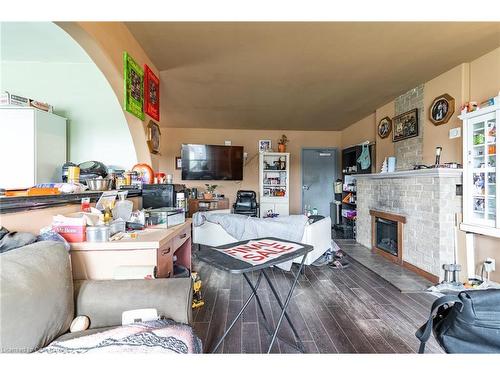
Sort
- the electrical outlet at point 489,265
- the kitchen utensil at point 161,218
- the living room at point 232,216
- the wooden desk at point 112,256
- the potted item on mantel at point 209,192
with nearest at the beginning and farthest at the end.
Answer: the living room at point 232,216 < the wooden desk at point 112,256 < the kitchen utensil at point 161,218 < the electrical outlet at point 489,265 < the potted item on mantel at point 209,192

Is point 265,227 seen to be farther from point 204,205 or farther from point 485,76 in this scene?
point 485,76

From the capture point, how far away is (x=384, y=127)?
4.30 metres

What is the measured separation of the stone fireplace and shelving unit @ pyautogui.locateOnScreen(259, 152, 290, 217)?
1898 mm

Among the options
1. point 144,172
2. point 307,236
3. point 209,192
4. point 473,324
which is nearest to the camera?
point 473,324

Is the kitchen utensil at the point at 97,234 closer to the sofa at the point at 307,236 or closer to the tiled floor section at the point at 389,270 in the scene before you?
the sofa at the point at 307,236

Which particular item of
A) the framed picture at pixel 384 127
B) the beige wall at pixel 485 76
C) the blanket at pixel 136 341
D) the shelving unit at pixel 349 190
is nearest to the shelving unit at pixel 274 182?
the shelving unit at pixel 349 190

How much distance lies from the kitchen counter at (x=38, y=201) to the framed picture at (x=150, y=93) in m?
1.19

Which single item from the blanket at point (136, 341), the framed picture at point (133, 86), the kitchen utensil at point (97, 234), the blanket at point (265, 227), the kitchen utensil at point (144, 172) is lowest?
the blanket at point (136, 341)

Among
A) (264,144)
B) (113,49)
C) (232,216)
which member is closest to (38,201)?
(113,49)

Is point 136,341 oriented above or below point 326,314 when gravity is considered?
above

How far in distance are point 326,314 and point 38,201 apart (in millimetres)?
2132

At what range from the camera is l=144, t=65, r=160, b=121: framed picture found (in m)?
2.52

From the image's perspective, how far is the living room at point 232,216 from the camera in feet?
3.52
